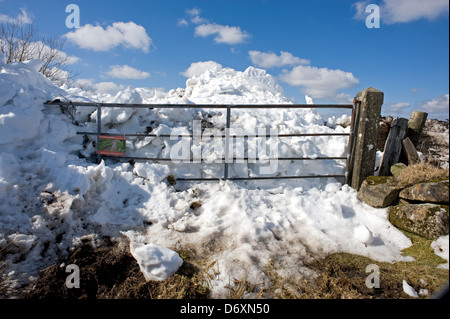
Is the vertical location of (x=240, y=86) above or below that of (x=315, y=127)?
above

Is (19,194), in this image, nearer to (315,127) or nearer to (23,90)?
(23,90)

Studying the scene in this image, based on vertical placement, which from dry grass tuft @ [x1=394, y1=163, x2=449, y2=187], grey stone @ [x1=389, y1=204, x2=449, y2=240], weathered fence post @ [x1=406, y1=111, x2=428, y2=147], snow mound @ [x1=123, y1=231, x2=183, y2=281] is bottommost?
snow mound @ [x1=123, y1=231, x2=183, y2=281]

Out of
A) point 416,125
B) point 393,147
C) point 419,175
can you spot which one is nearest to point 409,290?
point 419,175

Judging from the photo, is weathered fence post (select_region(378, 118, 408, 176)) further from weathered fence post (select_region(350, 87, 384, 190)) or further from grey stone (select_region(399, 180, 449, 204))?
grey stone (select_region(399, 180, 449, 204))

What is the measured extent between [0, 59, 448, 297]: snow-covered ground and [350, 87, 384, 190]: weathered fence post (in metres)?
0.41

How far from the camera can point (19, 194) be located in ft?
12.1

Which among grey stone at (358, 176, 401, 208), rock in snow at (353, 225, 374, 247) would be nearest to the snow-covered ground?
rock in snow at (353, 225, 374, 247)

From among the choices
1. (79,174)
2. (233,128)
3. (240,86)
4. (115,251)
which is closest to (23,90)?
(79,174)

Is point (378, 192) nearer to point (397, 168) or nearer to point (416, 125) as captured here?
point (397, 168)

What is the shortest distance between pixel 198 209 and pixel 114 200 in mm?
1382

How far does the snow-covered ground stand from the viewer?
3.22m

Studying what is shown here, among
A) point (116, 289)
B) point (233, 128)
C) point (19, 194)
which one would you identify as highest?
point (233, 128)
